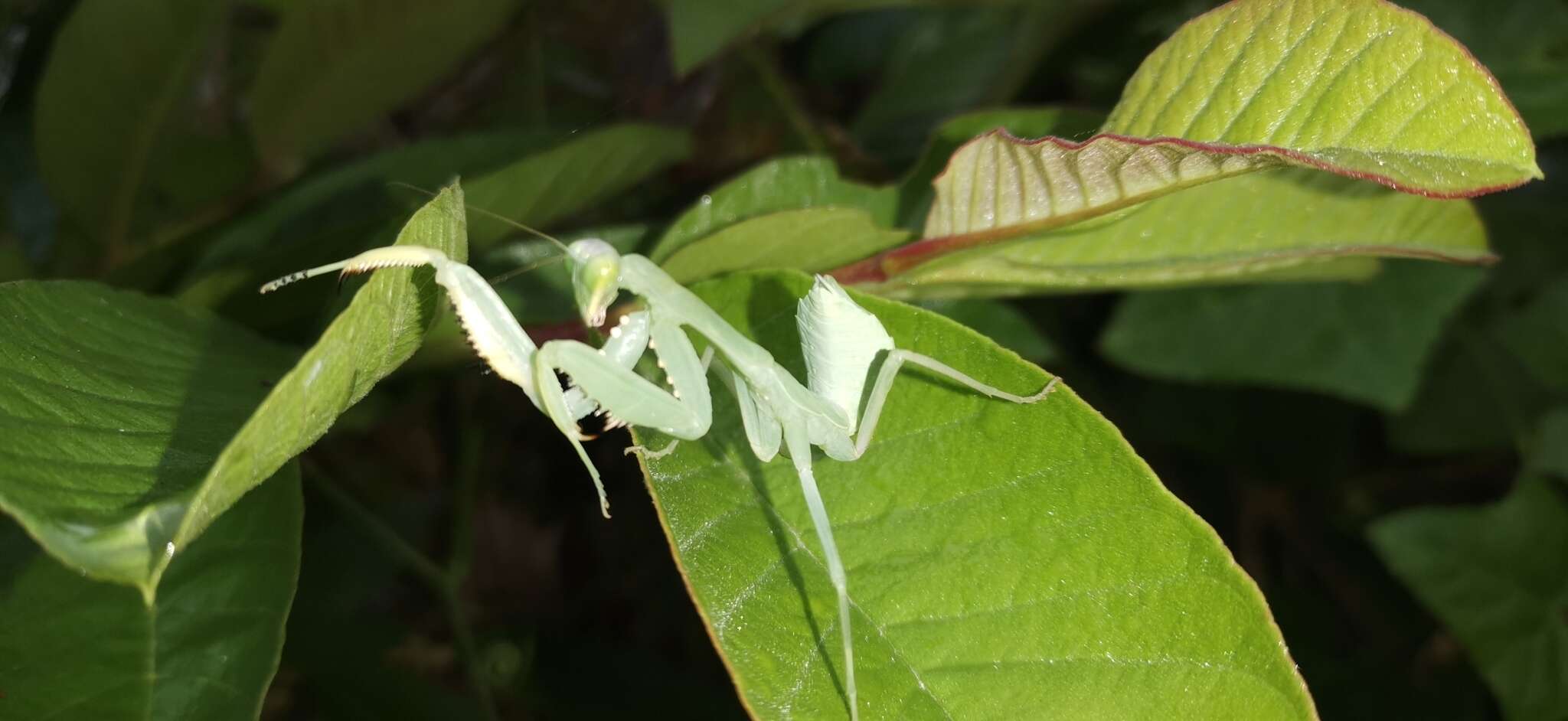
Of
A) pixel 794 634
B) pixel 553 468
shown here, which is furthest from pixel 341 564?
pixel 794 634

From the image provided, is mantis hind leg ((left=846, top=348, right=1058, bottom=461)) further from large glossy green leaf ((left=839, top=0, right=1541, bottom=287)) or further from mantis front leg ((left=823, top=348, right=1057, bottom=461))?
large glossy green leaf ((left=839, top=0, right=1541, bottom=287))

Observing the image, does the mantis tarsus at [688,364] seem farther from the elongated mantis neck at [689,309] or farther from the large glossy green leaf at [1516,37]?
the large glossy green leaf at [1516,37]

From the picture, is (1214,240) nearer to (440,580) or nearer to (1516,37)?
(1516,37)

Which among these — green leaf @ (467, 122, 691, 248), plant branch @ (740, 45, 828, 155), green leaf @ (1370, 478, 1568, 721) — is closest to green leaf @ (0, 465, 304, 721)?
green leaf @ (467, 122, 691, 248)

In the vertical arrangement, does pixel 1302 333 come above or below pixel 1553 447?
above

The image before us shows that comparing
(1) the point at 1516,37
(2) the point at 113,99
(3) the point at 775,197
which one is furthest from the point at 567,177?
(1) the point at 1516,37

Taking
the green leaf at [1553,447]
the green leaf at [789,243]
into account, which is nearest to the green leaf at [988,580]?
the green leaf at [789,243]

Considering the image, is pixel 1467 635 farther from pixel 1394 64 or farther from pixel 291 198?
pixel 291 198
